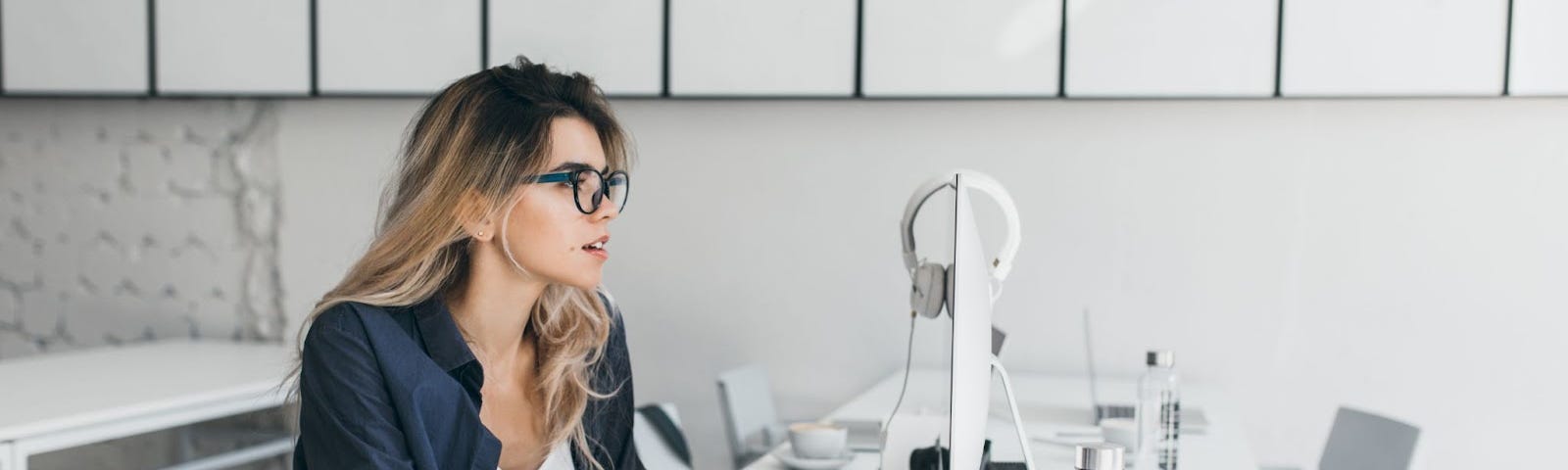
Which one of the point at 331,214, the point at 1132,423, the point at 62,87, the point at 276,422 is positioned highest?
the point at 62,87

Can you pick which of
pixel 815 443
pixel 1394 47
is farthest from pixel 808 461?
pixel 1394 47

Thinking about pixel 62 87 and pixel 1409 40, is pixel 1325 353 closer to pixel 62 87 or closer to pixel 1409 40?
pixel 1409 40

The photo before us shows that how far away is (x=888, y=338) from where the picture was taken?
11.6 feet

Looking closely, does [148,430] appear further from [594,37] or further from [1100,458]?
[1100,458]

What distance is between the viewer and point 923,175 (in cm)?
346

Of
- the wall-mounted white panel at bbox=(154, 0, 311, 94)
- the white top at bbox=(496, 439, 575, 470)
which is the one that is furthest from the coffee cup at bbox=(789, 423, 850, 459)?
the wall-mounted white panel at bbox=(154, 0, 311, 94)

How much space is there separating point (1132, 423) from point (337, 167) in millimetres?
2497

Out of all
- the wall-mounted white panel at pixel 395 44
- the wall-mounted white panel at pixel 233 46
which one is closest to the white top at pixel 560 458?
the wall-mounted white panel at pixel 395 44

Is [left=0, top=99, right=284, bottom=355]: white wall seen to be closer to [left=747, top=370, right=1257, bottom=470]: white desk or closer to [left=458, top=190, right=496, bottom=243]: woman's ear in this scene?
[left=747, top=370, right=1257, bottom=470]: white desk

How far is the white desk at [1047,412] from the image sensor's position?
2248mm

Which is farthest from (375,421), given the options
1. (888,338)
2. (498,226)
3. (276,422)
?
(276,422)

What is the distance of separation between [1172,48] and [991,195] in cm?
173

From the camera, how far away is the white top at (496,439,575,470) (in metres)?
1.92

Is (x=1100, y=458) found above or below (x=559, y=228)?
below
